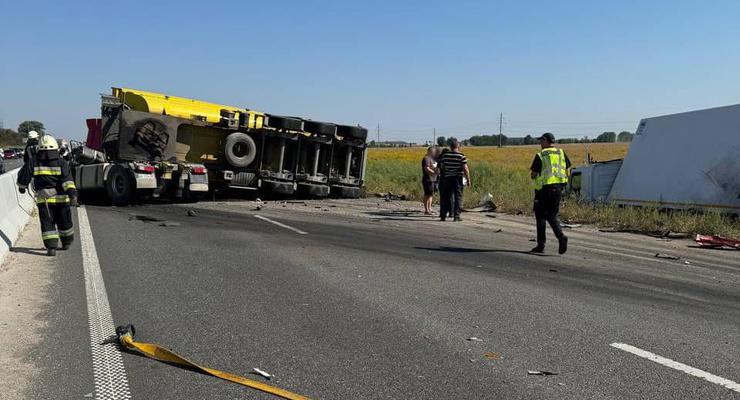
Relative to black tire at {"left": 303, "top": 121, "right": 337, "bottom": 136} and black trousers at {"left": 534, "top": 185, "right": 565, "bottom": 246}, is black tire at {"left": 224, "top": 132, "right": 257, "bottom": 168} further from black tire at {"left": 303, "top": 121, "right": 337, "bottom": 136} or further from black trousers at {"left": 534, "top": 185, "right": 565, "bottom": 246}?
black trousers at {"left": 534, "top": 185, "right": 565, "bottom": 246}

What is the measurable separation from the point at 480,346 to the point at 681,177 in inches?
448

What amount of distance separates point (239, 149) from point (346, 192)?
377cm

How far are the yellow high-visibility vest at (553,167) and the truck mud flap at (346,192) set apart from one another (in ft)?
34.7

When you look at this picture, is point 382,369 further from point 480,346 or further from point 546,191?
point 546,191

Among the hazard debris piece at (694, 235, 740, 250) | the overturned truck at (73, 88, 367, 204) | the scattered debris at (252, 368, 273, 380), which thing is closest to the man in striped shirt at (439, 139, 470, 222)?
the hazard debris piece at (694, 235, 740, 250)

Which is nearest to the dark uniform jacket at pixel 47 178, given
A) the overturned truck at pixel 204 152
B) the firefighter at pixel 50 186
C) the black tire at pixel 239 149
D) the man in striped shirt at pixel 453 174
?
the firefighter at pixel 50 186

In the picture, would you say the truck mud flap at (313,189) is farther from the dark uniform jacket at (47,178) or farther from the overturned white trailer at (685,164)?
the dark uniform jacket at (47,178)

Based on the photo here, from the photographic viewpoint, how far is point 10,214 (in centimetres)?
1039

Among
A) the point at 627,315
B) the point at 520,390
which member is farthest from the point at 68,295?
the point at 627,315

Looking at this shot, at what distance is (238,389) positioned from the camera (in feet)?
13.0

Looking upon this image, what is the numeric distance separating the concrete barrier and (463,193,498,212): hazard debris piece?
33.9ft

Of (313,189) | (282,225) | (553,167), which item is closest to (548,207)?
(553,167)

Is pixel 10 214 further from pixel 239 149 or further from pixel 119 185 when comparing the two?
pixel 239 149

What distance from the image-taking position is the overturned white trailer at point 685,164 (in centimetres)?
1335
